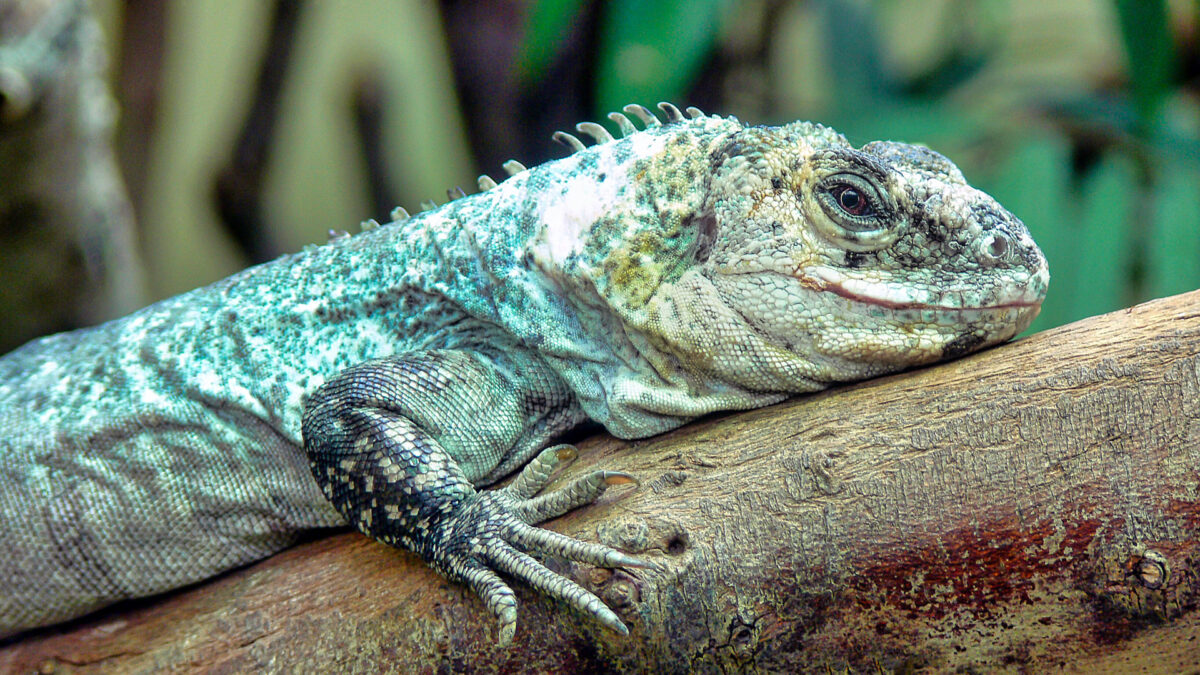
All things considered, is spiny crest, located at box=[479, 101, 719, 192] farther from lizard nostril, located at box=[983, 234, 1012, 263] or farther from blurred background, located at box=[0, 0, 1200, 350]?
blurred background, located at box=[0, 0, 1200, 350]

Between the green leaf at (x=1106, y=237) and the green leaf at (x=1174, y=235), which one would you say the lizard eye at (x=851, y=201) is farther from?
the green leaf at (x=1174, y=235)

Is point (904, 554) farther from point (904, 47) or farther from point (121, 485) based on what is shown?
point (904, 47)

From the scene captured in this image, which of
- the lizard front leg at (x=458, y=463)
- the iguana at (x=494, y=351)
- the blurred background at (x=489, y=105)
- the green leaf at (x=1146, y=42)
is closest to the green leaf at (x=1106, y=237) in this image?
the blurred background at (x=489, y=105)

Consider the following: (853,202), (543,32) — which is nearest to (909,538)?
(853,202)

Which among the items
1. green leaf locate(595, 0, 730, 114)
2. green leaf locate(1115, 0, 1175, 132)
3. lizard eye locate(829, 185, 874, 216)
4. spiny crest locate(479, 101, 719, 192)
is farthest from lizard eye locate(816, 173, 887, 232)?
green leaf locate(1115, 0, 1175, 132)

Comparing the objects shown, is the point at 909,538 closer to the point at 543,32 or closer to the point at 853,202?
the point at 853,202
